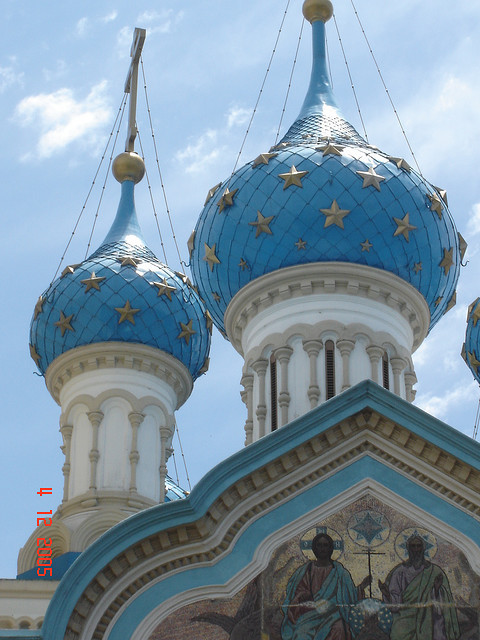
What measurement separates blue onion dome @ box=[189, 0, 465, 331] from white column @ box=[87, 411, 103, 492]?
179 centimetres

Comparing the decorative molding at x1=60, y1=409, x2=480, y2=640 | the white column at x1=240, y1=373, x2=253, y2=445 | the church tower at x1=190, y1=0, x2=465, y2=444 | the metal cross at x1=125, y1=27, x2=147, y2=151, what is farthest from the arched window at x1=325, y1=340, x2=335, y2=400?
the metal cross at x1=125, y1=27, x2=147, y2=151

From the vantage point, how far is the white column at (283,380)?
45.5 feet

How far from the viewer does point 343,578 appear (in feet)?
30.0

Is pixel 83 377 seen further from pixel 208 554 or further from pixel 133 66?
pixel 208 554

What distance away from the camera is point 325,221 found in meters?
14.3

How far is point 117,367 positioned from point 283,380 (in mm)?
2736

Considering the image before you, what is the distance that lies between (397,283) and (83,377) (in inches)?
157

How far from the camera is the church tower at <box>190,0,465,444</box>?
14.1m

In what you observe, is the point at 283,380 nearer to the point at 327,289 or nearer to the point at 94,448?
the point at 327,289

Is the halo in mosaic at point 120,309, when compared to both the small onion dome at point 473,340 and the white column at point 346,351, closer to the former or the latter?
the white column at point 346,351

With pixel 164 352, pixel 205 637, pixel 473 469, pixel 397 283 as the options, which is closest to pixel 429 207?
pixel 397 283

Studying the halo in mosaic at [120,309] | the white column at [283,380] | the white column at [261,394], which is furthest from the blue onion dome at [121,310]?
the white column at [283,380]

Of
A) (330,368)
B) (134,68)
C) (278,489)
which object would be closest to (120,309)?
(330,368)

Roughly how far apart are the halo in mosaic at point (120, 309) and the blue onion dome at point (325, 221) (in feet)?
3.57
